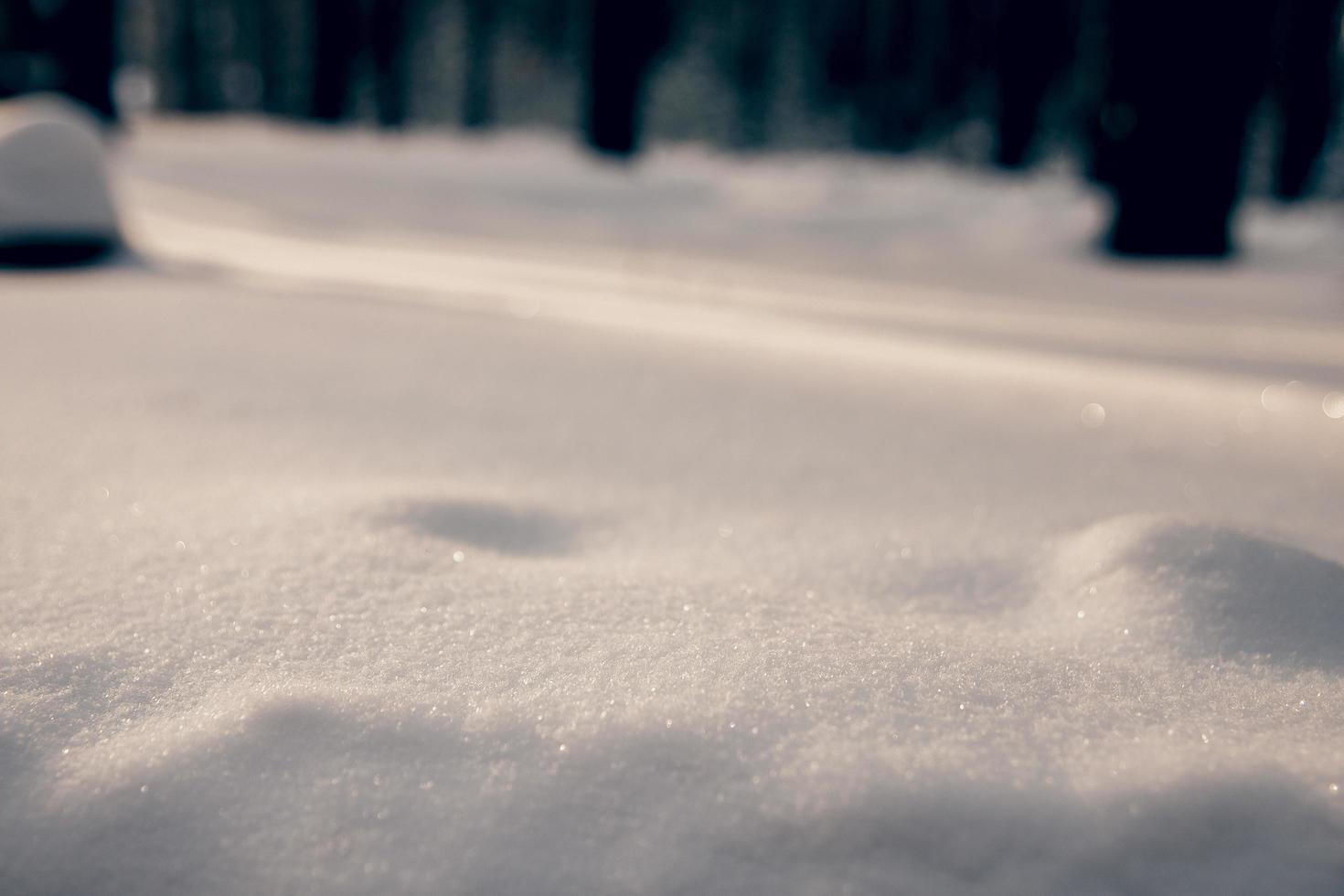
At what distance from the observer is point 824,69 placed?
66.4ft

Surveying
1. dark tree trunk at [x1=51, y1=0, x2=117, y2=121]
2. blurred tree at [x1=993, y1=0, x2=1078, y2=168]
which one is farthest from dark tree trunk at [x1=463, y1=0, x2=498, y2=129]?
dark tree trunk at [x1=51, y1=0, x2=117, y2=121]

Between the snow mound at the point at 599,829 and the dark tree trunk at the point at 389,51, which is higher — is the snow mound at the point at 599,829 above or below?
below

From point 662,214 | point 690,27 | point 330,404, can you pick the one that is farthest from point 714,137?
point 330,404

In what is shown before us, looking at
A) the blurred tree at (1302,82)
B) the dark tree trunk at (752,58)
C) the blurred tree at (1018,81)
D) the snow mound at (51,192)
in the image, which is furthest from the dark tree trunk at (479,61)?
the snow mound at (51,192)

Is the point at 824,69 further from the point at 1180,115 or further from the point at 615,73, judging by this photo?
the point at 1180,115

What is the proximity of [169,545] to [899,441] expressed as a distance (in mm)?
900

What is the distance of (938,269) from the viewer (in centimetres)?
369

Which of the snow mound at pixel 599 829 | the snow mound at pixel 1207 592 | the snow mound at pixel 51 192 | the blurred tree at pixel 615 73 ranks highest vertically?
the blurred tree at pixel 615 73

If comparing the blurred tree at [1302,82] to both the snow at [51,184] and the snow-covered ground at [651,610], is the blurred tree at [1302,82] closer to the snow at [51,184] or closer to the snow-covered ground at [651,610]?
the snow-covered ground at [651,610]

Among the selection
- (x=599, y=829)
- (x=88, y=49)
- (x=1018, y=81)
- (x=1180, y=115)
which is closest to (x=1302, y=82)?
(x=1018, y=81)

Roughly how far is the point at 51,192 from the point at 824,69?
19.8 m

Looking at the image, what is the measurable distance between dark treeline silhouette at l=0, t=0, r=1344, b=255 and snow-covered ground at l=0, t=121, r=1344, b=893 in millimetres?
2109

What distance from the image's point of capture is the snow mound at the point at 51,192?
7.65 ft

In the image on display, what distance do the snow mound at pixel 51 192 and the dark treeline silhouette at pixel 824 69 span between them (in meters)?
3.46
